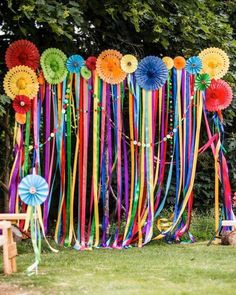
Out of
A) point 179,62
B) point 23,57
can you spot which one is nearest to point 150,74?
point 179,62

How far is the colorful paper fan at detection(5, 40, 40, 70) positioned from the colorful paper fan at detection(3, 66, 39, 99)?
0.43 feet

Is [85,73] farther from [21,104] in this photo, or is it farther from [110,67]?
[21,104]

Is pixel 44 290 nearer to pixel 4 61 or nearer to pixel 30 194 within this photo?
pixel 30 194

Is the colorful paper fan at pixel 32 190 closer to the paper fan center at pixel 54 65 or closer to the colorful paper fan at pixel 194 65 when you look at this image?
the paper fan center at pixel 54 65

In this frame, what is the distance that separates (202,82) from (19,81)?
7.74 feet

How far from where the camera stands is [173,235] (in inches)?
301

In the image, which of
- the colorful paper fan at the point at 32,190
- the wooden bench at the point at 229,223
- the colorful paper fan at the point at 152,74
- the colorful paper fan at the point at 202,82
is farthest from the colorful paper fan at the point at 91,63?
the wooden bench at the point at 229,223

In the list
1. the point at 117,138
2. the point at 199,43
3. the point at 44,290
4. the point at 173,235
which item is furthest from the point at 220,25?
the point at 44,290

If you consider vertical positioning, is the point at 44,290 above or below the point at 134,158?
below

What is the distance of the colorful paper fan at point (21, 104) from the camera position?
700cm

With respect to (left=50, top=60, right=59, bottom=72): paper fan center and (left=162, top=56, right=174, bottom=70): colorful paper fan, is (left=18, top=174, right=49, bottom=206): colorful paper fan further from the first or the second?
(left=162, top=56, right=174, bottom=70): colorful paper fan

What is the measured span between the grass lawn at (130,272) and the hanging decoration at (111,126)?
0.58 m

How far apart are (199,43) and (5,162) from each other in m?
3.25

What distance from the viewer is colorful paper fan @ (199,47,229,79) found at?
754 centimetres
